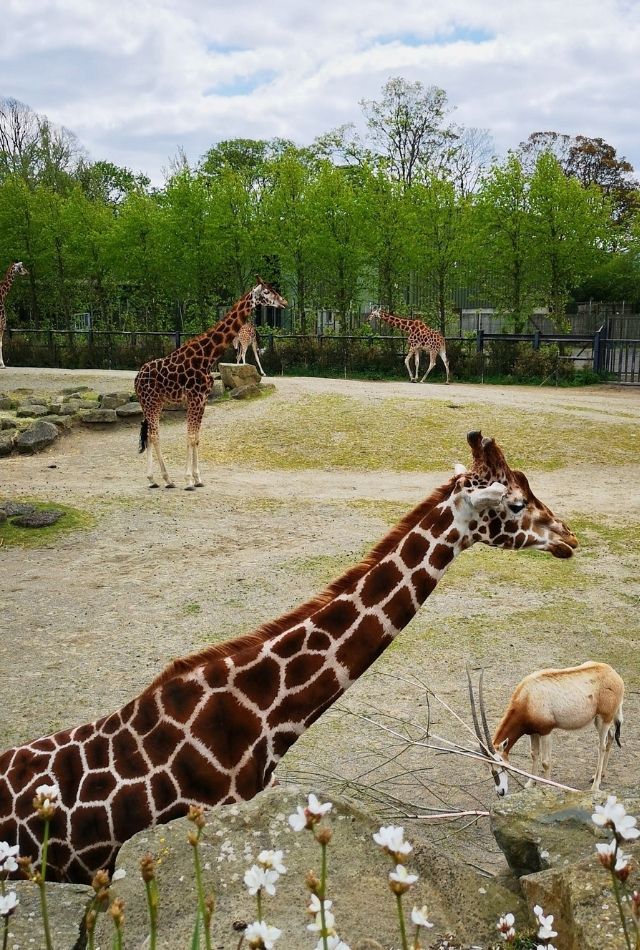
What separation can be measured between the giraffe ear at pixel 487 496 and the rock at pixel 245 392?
13903 millimetres

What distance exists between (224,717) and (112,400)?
1420cm

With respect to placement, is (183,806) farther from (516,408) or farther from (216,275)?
(216,275)

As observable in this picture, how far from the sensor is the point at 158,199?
32125mm

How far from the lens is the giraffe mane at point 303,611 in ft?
10.5

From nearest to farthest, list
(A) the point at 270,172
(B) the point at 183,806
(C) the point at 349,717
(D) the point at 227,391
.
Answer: (B) the point at 183,806 < (C) the point at 349,717 < (D) the point at 227,391 < (A) the point at 270,172

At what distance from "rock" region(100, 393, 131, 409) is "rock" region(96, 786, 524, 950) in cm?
1457

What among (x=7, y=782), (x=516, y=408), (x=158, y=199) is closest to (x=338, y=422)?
(x=516, y=408)

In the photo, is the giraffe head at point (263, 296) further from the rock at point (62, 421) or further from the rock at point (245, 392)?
the rock at point (62, 421)

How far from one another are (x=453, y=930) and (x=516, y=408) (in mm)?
14661

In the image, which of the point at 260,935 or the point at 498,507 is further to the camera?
the point at 498,507

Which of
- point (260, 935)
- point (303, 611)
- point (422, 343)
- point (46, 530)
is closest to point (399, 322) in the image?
point (422, 343)

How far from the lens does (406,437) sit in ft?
47.7

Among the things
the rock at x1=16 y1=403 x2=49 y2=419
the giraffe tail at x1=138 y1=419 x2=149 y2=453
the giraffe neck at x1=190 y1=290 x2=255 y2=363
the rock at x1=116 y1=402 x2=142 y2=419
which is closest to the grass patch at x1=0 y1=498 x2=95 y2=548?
the giraffe tail at x1=138 y1=419 x2=149 y2=453

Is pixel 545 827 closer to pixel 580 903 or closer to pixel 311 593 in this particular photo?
pixel 580 903
